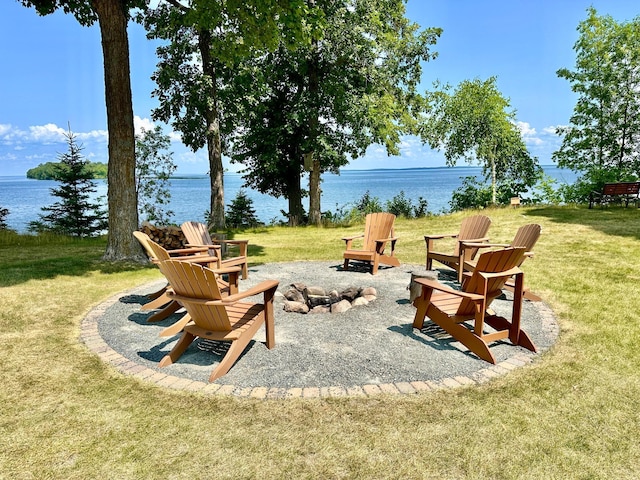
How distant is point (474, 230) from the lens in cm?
658

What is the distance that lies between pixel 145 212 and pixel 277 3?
1175 centimetres

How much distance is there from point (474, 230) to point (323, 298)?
9.40 feet

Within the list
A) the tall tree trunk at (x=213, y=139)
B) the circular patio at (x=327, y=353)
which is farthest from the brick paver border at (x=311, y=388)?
the tall tree trunk at (x=213, y=139)

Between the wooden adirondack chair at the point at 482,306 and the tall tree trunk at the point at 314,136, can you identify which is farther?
the tall tree trunk at the point at 314,136

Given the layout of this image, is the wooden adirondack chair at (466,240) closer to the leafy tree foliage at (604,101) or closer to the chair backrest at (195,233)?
the chair backrest at (195,233)

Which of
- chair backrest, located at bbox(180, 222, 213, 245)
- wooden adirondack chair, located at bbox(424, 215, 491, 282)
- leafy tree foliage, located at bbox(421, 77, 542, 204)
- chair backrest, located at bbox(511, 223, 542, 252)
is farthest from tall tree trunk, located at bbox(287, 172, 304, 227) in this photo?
chair backrest, located at bbox(511, 223, 542, 252)

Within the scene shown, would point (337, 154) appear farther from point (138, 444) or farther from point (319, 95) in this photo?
point (138, 444)

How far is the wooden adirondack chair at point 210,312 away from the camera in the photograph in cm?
321

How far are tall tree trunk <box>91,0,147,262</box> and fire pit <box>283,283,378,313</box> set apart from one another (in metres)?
4.09

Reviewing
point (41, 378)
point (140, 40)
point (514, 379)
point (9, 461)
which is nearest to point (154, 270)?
point (41, 378)

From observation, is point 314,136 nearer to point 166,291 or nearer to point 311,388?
point 166,291

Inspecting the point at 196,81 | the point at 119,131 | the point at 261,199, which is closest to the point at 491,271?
the point at 119,131

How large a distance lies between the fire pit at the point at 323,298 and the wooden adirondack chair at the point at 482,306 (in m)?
1.06

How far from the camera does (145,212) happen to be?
16938 millimetres
